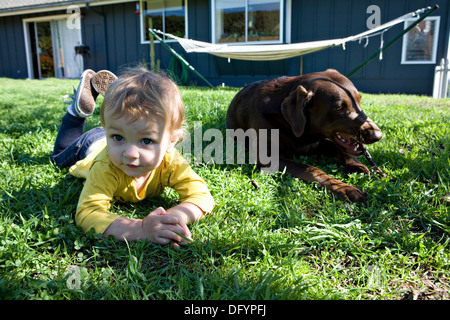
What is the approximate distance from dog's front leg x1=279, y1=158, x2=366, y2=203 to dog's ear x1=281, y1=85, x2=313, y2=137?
0.26 metres

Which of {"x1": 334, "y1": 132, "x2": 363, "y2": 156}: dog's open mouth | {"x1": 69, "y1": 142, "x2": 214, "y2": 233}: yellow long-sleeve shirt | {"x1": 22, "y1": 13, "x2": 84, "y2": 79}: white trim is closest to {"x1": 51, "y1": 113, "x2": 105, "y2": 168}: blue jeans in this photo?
{"x1": 69, "y1": 142, "x2": 214, "y2": 233}: yellow long-sleeve shirt

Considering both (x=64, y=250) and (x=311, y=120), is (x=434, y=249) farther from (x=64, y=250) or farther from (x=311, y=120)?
(x=64, y=250)

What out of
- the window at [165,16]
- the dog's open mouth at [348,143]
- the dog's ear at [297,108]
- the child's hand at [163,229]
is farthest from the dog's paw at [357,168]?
the window at [165,16]

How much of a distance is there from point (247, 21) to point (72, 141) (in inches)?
407

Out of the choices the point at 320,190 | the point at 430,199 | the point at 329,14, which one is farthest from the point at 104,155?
the point at 329,14

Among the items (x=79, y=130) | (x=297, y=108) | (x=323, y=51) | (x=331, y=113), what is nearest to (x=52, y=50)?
(x=323, y=51)

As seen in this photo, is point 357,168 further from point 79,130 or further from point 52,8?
point 52,8

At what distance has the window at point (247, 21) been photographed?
11.6m

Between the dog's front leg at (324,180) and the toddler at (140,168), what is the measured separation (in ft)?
2.90

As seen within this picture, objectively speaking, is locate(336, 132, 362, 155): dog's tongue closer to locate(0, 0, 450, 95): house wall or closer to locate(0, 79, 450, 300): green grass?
locate(0, 79, 450, 300): green grass

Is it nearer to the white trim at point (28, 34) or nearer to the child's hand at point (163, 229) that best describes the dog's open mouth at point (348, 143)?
the child's hand at point (163, 229)

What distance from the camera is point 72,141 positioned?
3.01 meters

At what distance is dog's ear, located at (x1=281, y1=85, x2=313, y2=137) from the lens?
273 centimetres

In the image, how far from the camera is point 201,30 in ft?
41.7
